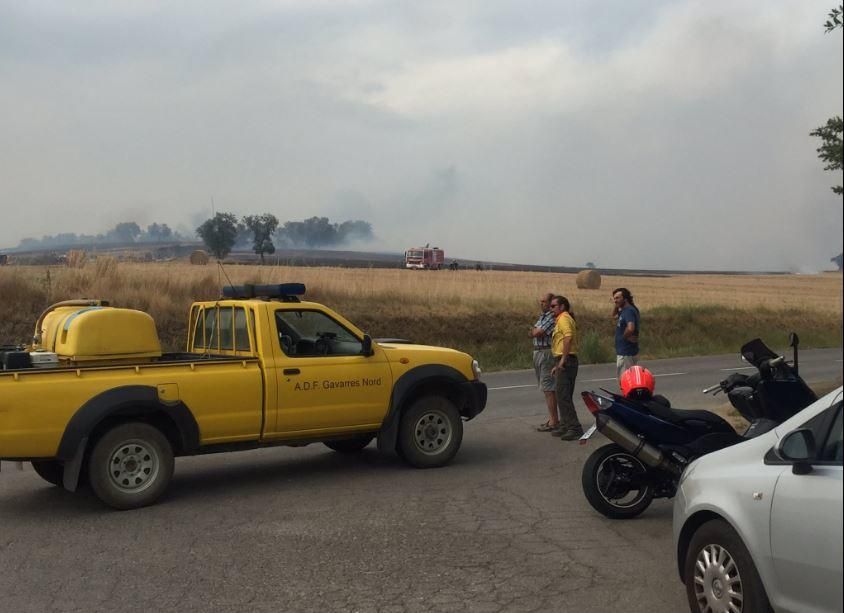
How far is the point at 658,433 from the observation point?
711 cm

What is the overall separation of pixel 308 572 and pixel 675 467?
2896mm

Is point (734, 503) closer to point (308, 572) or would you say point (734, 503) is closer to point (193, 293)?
point (308, 572)

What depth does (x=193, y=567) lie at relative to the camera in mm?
6199

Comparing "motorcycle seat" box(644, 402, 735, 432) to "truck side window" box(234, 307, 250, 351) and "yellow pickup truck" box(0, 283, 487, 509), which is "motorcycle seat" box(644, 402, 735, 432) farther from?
"truck side window" box(234, 307, 250, 351)

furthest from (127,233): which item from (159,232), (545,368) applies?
(545,368)

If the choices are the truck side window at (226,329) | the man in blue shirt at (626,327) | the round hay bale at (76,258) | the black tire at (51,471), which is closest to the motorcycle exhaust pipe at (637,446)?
the truck side window at (226,329)

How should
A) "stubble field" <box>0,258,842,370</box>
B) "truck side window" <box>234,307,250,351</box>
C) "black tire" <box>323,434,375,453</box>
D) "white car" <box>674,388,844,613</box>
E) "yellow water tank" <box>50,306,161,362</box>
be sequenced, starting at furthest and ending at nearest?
"stubble field" <box>0,258,842,370</box>
"black tire" <box>323,434,375,453</box>
"truck side window" <box>234,307,250,351</box>
"yellow water tank" <box>50,306,161,362</box>
"white car" <box>674,388,844,613</box>

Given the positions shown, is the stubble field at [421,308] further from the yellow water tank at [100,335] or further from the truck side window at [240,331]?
the yellow water tank at [100,335]

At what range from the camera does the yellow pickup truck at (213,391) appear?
7.62m

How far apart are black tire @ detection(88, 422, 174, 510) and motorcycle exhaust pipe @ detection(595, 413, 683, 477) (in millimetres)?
3758

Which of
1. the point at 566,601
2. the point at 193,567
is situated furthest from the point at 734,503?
the point at 193,567

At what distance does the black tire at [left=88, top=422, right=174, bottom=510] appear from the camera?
7785 mm

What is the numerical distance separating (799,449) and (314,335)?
595cm

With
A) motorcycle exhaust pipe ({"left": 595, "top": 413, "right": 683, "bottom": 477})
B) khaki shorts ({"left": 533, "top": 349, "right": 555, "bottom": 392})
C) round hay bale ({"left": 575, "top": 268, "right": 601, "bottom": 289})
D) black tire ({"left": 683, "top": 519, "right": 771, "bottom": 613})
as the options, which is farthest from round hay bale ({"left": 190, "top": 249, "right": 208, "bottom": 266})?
black tire ({"left": 683, "top": 519, "right": 771, "bottom": 613})
